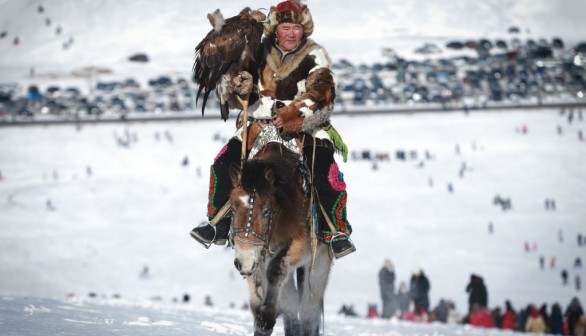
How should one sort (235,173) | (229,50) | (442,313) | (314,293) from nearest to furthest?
1. (235,173)
2. (229,50)
3. (314,293)
4. (442,313)

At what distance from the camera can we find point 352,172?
52.1 m

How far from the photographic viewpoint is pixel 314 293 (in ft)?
25.6

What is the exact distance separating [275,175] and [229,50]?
117cm

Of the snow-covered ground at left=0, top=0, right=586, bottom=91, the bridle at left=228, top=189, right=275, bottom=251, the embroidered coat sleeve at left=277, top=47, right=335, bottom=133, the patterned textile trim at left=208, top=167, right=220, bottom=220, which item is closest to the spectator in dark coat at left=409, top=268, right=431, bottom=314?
the embroidered coat sleeve at left=277, top=47, right=335, bottom=133

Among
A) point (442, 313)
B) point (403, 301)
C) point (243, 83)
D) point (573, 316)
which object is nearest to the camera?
point (243, 83)

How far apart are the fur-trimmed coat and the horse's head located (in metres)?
0.73

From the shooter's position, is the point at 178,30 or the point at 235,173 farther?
the point at 178,30

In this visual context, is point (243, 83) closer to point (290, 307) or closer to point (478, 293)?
point (290, 307)

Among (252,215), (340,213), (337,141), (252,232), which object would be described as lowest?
(252,232)

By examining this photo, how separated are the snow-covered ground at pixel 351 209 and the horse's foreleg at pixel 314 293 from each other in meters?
5.43

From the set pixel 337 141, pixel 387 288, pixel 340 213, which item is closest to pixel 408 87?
→ pixel 387 288

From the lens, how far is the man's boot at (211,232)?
721 centimetres

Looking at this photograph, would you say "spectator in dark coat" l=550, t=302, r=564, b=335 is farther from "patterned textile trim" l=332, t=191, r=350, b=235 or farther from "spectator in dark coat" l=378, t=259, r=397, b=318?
"patterned textile trim" l=332, t=191, r=350, b=235

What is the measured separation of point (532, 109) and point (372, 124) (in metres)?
10.6
